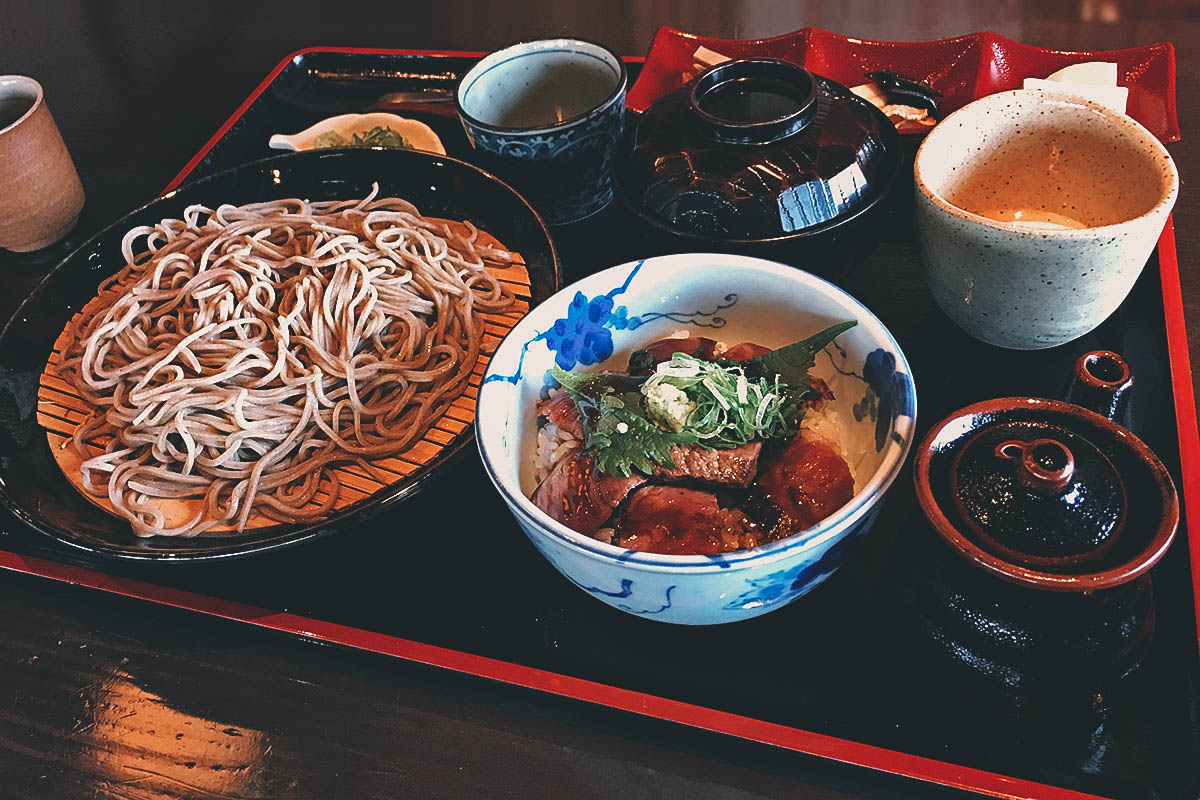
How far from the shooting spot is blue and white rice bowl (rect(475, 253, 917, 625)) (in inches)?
38.0

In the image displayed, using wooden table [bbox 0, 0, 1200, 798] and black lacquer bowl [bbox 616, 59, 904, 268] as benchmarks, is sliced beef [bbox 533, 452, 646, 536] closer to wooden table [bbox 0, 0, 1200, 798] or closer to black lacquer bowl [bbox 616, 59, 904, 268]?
wooden table [bbox 0, 0, 1200, 798]

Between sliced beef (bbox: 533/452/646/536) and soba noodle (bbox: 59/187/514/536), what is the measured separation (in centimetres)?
34

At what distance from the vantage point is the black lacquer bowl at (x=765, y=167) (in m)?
1.35

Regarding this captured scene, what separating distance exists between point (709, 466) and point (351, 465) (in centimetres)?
61

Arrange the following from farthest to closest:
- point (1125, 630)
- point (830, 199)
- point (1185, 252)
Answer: point (1185, 252) → point (830, 199) → point (1125, 630)

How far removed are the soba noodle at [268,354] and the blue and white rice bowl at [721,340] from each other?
0.25m

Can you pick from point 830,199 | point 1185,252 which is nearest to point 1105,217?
point 1185,252

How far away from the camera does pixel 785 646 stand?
1137 millimetres

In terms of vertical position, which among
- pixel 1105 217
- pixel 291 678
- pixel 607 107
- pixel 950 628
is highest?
pixel 607 107

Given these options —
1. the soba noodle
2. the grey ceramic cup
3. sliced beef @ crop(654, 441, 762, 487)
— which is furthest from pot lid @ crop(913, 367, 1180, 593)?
the grey ceramic cup

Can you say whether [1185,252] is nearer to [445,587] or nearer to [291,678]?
[445,587]

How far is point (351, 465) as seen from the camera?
1.40 meters

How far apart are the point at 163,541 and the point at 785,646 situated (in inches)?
34.9

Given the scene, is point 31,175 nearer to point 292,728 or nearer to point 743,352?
point 292,728
